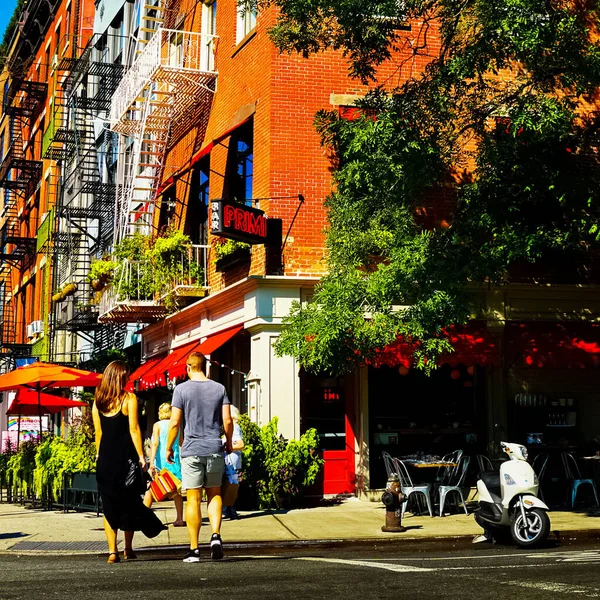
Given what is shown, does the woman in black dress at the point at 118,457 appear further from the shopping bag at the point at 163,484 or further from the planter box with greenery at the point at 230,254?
the planter box with greenery at the point at 230,254

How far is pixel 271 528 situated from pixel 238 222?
5.63 metres

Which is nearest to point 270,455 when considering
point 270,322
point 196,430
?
point 270,322

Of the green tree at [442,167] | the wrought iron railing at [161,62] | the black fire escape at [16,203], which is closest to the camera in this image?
the green tree at [442,167]

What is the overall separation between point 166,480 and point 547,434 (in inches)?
357

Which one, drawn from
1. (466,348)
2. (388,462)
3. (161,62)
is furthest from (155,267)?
(388,462)

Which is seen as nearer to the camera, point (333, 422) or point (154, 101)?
point (333, 422)

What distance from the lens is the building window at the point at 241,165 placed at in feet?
61.8

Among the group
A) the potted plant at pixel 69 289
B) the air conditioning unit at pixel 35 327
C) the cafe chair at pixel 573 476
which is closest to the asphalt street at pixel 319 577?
the cafe chair at pixel 573 476

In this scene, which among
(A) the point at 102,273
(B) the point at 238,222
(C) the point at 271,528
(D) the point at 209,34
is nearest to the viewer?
(C) the point at 271,528

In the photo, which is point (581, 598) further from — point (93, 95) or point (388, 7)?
point (93, 95)

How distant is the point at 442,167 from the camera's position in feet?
48.5

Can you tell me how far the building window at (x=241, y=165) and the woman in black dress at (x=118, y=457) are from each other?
1006cm

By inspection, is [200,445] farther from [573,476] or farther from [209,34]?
[209,34]

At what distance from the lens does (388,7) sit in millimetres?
13586
